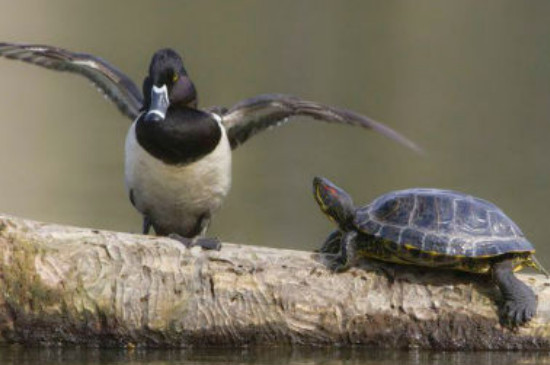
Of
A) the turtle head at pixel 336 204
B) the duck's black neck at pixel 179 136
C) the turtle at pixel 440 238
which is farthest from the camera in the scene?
the duck's black neck at pixel 179 136

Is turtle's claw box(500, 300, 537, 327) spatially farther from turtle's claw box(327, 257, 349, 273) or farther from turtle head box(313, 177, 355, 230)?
turtle head box(313, 177, 355, 230)

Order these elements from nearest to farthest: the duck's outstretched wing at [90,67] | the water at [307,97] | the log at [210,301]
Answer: the log at [210,301] < the duck's outstretched wing at [90,67] < the water at [307,97]

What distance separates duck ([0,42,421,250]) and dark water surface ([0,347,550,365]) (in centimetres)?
147

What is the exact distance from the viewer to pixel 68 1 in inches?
1651

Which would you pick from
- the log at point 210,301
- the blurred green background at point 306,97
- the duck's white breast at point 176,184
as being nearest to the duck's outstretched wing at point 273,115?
the duck's white breast at point 176,184

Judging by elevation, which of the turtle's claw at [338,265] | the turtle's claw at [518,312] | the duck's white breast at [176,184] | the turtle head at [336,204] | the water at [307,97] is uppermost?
the water at [307,97]

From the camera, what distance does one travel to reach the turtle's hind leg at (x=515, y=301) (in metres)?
7.49

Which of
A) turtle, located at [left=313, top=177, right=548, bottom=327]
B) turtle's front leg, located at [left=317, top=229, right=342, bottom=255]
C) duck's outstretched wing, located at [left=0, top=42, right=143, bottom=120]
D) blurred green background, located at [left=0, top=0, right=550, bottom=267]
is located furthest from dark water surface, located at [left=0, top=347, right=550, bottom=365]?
blurred green background, located at [left=0, top=0, right=550, bottom=267]

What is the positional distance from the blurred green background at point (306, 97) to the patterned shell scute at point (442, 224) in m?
3.73

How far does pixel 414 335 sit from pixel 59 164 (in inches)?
483

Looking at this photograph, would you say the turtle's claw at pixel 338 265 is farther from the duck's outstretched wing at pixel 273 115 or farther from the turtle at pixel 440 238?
the duck's outstretched wing at pixel 273 115

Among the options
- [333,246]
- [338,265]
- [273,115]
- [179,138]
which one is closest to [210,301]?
[338,265]

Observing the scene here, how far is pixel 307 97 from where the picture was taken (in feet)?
81.0

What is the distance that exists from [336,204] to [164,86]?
5.54ft
